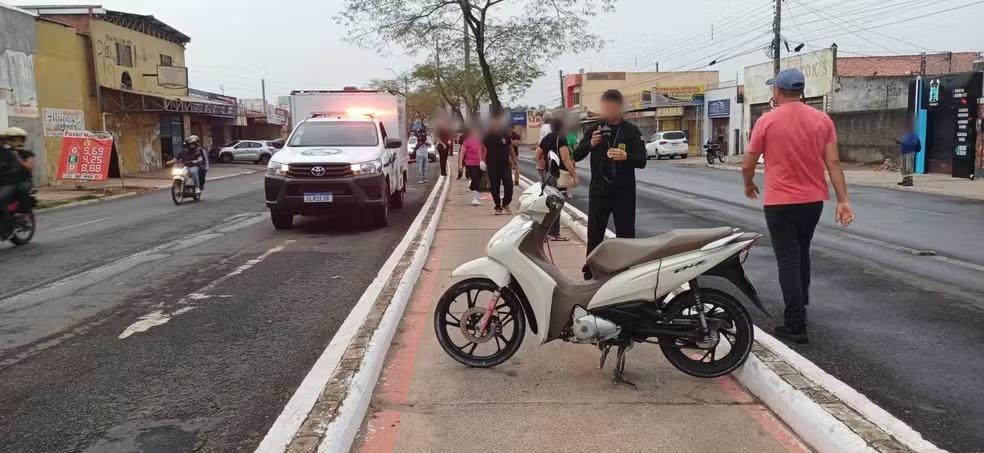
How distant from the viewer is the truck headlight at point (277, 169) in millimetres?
11195

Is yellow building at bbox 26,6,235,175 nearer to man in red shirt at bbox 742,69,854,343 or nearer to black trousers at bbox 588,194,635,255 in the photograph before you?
black trousers at bbox 588,194,635,255

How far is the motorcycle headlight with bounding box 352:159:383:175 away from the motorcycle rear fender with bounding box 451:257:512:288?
22.9ft

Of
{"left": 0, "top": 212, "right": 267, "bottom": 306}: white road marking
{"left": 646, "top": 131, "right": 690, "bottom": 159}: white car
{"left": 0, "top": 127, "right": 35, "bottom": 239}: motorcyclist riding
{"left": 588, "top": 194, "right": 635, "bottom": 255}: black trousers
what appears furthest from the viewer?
{"left": 646, "top": 131, "right": 690, "bottom": 159}: white car

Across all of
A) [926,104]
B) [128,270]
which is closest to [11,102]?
[128,270]

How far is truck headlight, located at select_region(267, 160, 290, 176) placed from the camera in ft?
36.7

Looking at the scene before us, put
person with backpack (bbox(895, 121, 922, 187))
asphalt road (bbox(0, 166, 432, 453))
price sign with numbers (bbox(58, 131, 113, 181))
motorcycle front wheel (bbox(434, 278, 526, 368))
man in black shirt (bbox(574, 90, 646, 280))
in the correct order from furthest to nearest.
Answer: price sign with numbers (bbox(58, 131, 113, 181)) < person with backpack (bbox(895, 121, 922, 187)) < man in black shirt (bbox(574, 90, 646, 280)) < motorcycle front wheel (bbox(434, 278, 526, 368)) < asphalt road (bbox(0, 166, 432, 453))

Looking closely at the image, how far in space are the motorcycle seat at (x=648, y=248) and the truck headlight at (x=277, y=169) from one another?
779cm

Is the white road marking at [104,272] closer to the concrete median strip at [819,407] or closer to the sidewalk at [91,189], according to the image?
the concrete median strip at [819,407]

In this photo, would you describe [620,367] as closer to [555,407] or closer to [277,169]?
[555,407]

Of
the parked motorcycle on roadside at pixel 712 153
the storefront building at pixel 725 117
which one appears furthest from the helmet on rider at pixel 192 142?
the storefront building at pixel 725 117

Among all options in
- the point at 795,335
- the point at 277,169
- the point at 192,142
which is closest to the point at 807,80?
the point at 192,142

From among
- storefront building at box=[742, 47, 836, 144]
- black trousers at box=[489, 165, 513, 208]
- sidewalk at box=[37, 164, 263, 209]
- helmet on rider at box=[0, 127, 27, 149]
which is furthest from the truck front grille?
storefront building at box=[742, 47, 836, 144]

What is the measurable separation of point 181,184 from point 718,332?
50.7 feet

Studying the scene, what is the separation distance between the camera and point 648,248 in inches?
167
